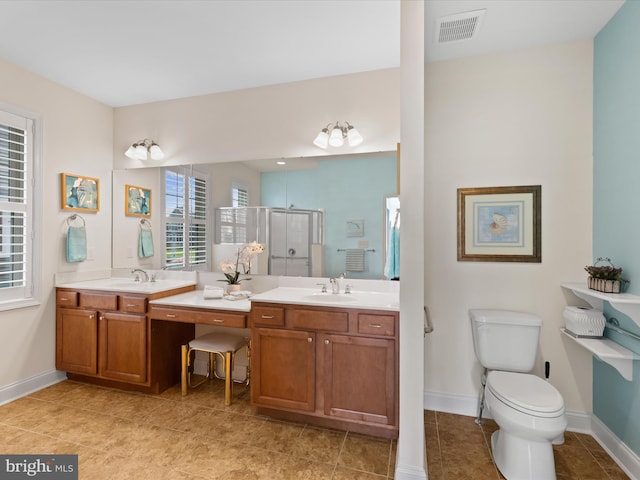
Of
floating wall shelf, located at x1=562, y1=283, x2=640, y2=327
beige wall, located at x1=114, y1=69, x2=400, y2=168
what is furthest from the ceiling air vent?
floating wall shelf, located at x1=562, y1=283, x2=640, y2=327

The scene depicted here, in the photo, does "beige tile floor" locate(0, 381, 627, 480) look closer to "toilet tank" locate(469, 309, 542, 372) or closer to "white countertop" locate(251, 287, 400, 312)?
"toilet tank" locate(469, 309, 542, 372)

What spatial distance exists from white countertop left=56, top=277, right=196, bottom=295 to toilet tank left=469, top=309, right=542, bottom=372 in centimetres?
257

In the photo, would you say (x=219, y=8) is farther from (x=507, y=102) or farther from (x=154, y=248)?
(x=154, y=248)

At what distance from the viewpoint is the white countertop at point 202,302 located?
2486mm

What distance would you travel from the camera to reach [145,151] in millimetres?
3246

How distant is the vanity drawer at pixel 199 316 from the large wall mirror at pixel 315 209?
584 mm

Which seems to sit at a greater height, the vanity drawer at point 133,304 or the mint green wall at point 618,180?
the mint green wall at point 618,180

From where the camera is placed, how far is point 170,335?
2.85 meters

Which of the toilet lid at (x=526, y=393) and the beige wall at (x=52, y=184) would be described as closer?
the toilet lid at (x=526, y=393)

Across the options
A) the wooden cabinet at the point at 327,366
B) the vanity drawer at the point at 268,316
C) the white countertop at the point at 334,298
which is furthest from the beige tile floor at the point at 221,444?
the white countertop at the point at 334,298

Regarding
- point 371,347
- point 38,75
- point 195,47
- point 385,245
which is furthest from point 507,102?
point 38,75

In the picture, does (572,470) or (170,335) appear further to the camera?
(170,335)

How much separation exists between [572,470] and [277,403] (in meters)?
1.82

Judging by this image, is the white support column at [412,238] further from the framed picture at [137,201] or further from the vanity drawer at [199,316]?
the framed picture at [137,201]
